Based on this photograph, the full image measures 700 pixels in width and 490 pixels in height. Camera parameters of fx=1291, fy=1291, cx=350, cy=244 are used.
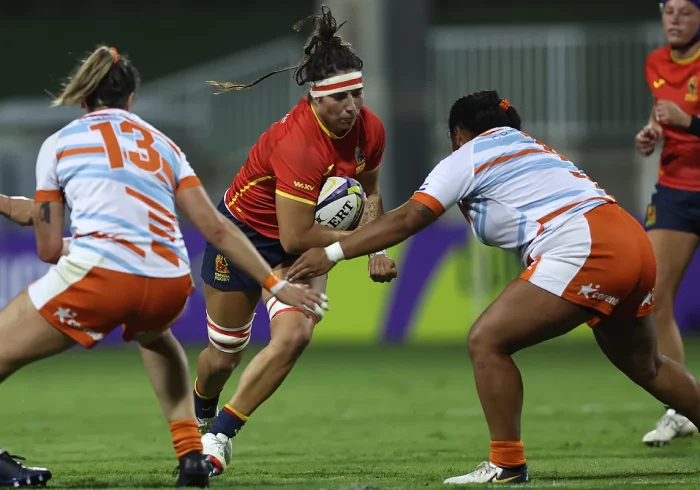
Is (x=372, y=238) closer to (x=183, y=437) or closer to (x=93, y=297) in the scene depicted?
(x=183, y=437)

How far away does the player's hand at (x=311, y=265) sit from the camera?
20.6ft

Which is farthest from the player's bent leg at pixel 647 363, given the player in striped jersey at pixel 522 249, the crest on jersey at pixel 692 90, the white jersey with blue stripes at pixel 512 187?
the crest on jersey at pixel 692 90

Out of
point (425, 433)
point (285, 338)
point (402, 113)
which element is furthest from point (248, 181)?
point (402, 113)

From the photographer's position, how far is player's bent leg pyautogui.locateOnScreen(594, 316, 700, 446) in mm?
6305

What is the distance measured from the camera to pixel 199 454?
18.8ft

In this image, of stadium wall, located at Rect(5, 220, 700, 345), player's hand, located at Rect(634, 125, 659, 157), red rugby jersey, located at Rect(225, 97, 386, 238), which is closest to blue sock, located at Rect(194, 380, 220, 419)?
red rugby jersey, located at Rect(225, 97, 386, 238)

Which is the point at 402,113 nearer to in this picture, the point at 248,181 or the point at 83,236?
the point at 248,181

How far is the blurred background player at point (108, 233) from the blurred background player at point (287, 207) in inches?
48.2

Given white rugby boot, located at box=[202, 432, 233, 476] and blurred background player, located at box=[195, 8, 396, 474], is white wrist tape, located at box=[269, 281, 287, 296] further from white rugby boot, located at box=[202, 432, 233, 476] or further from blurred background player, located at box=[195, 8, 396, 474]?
white rugby boot, located at box=[202, 432, 233, 476]

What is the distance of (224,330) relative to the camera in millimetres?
7457

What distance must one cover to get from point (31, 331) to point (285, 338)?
175 centimetres

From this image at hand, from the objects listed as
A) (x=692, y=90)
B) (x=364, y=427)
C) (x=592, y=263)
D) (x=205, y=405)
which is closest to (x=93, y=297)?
(x=592, y=263)

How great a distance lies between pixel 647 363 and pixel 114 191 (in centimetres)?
277

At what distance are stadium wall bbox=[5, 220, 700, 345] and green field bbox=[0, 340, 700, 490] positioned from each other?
0.82 m
